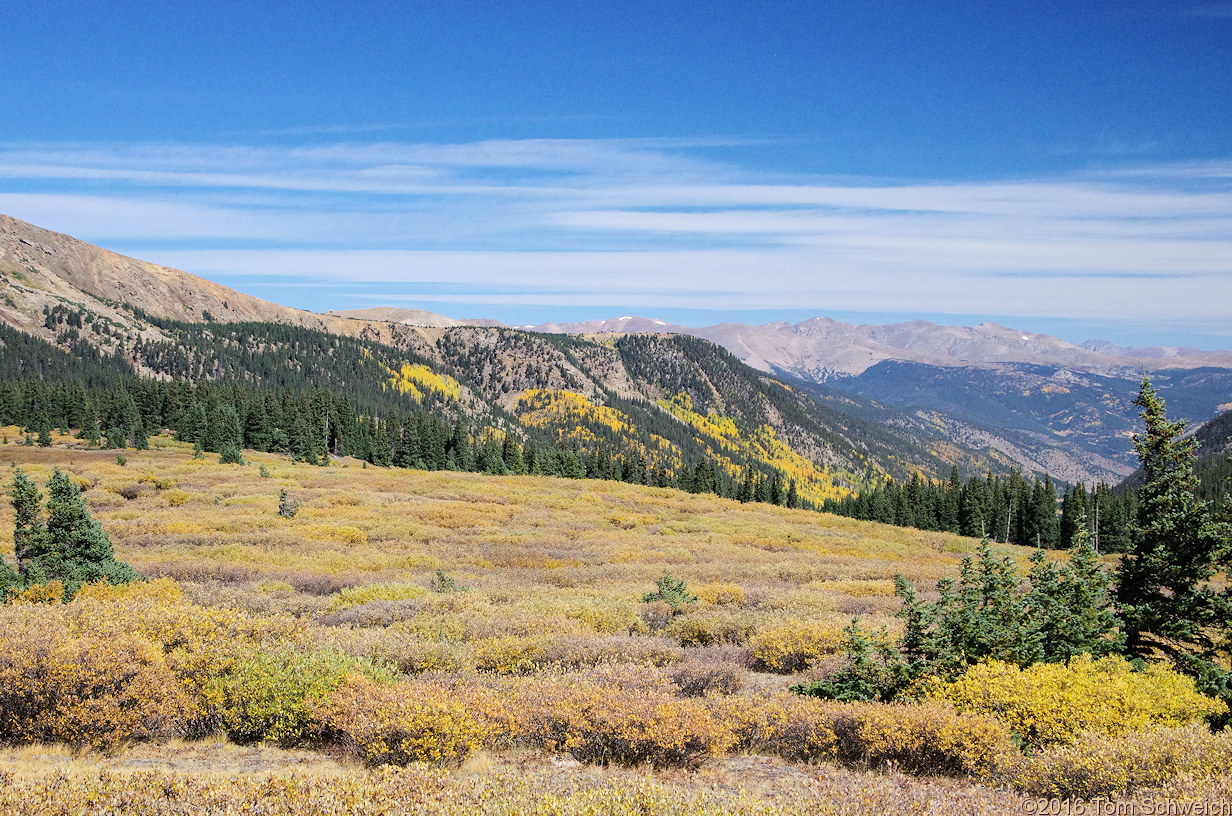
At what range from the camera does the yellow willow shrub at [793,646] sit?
15430 mm

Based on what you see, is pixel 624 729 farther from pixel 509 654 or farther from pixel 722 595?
pixel 722 595

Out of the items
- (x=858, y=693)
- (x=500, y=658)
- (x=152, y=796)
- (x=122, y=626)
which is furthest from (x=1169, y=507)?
(x=122, y=626)

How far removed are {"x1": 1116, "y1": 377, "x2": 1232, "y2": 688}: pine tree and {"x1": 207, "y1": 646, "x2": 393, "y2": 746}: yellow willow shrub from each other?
17639 mm

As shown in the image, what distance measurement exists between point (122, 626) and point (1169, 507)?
23298 millimetres

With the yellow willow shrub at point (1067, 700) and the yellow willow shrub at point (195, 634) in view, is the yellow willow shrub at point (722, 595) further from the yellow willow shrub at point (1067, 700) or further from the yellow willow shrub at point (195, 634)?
the yellow willow shrub at point (195, 634)

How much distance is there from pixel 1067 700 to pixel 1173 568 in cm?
812

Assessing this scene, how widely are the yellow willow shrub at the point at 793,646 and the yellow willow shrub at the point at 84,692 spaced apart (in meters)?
11.8

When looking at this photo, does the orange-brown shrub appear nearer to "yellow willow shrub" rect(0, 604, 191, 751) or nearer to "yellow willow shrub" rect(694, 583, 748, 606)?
"yellow willow shrub" rect(0, 604, 191, 751)

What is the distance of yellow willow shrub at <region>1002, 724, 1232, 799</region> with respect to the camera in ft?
26.8

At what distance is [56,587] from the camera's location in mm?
16859

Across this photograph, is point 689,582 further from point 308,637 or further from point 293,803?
point 293,803

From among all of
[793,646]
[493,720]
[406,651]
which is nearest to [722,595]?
[793,646]

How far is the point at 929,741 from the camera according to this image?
967 cm

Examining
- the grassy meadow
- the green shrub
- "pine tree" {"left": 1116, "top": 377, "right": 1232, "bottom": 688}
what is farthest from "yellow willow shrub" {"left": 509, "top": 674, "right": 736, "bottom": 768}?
"pine tree" {"left": 1116, "top": 377, "right": 1232, "bottom": 688}
